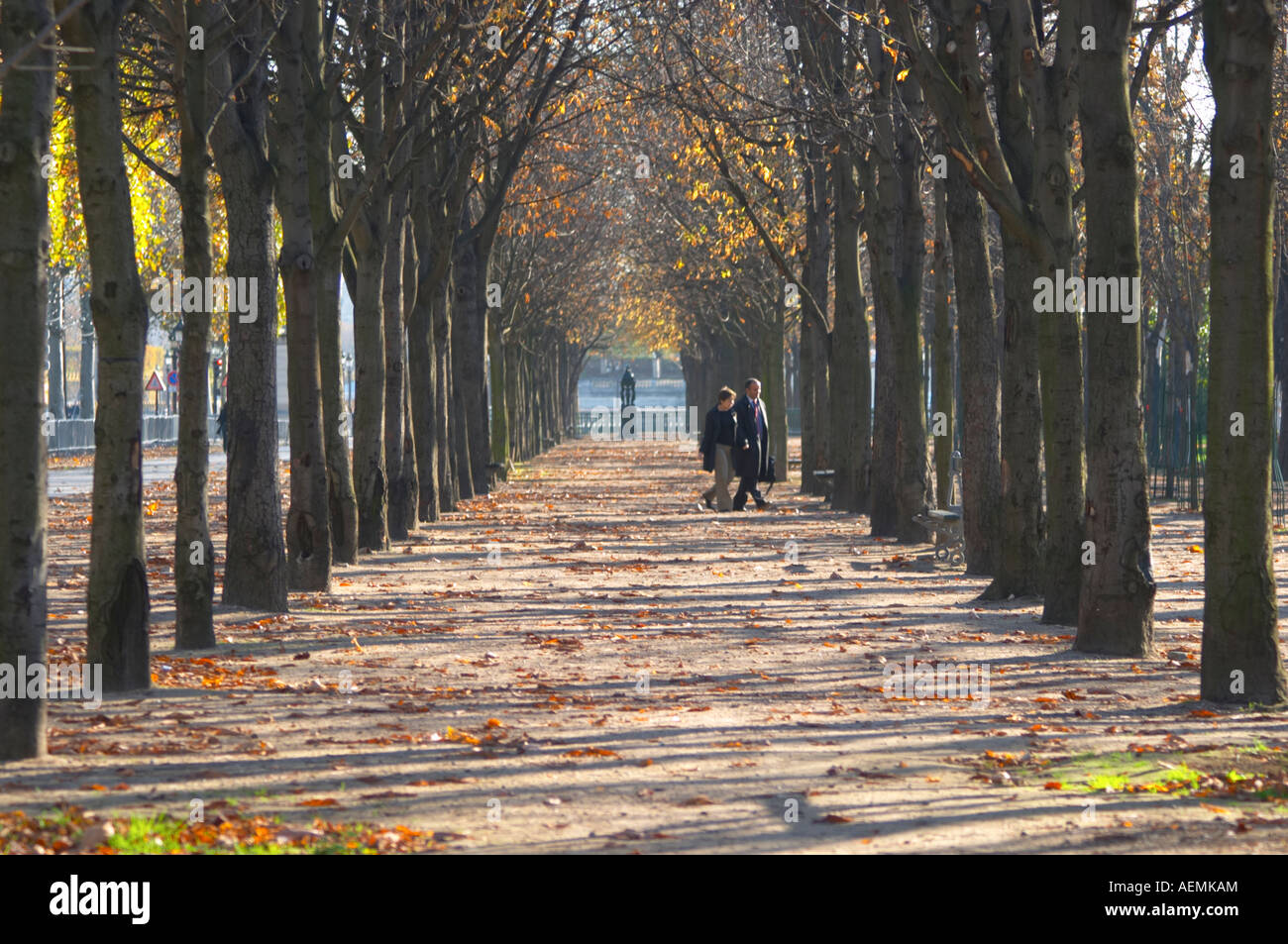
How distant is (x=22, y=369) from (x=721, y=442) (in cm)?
2022

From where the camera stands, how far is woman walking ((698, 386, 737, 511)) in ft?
90.2

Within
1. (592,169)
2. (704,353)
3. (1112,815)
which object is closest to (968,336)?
(1112,815)

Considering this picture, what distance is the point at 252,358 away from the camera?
Result: 518 inches

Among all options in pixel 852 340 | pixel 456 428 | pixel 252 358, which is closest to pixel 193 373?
pixel 252 358

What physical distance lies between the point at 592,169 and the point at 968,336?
24.7 meters

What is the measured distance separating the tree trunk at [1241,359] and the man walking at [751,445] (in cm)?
1732

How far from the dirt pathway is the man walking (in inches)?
414

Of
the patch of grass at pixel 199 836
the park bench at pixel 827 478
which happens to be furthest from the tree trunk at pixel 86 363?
the patch of grass at pixel 199 836

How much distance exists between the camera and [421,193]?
2362 centimetres

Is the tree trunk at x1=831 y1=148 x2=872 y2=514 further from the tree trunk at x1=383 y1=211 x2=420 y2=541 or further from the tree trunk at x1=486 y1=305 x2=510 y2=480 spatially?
the tree trunk at x1=486 y1=305 x2=510 y2=480

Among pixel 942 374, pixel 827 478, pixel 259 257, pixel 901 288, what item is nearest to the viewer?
pixel 259 257

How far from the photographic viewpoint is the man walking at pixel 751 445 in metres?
27.6

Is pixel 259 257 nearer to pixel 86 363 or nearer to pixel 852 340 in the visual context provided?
pixel 852 340
